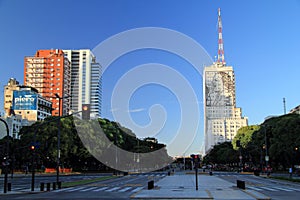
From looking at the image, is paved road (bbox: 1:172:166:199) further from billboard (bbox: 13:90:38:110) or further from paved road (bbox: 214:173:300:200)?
billboard (bbox: 13:90:38:110)

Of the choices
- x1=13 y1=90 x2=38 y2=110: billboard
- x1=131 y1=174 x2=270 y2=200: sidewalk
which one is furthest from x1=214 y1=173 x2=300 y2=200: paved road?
x1=13 y1=90 x2=38 y2=110: billboard

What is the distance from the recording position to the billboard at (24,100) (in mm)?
132750

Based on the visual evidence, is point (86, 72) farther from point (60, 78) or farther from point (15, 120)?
point (15, 120)

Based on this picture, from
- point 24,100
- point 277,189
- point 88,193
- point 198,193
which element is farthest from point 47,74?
point 198,193

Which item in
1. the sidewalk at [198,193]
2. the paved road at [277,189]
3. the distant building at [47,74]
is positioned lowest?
the paved road at [277,189]

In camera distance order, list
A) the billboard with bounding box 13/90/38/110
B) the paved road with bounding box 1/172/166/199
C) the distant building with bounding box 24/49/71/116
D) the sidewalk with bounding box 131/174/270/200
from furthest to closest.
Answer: the distant building with bounding box 24/49/71/116 < the billboard with bounding box 13/90/38/110 < the paved road with bounding box 1/172/166/199 < the sidewalk with bounding box 131/174/270/200

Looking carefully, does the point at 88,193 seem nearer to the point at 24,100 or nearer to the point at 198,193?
the point at 198,193

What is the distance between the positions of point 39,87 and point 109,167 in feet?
325

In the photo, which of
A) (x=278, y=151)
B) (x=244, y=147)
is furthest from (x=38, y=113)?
(x=278, y=151)

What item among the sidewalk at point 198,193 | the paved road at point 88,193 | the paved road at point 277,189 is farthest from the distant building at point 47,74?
the sidewalk at point 198,193

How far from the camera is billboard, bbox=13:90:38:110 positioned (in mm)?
132750

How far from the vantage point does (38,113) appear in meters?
138

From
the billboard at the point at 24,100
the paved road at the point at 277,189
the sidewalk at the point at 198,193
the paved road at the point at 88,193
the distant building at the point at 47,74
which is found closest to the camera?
the sidewalk at the point at 198,193

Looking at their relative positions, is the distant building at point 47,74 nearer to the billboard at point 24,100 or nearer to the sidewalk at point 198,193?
the billboard at point 24,100
